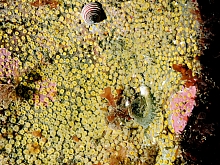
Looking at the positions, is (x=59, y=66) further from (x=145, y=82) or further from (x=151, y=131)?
(x=151, y=131)

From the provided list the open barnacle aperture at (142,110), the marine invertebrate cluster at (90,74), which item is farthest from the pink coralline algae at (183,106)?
the open barnacle aperture at (142,110)

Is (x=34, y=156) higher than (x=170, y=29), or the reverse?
(x=170, y=29)

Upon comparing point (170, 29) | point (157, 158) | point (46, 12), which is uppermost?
point (46, 12)

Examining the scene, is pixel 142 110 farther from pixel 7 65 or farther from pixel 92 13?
pixel 7 65

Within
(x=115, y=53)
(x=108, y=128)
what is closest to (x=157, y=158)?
(x=108, y=128)

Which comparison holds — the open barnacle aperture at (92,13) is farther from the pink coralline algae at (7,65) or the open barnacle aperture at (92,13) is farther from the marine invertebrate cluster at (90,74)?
the pink coralline algae at (7,65)

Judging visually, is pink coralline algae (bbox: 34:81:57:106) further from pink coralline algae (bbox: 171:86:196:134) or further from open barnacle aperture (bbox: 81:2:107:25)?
pink coralline algae (bbox: 171:86:196:134)

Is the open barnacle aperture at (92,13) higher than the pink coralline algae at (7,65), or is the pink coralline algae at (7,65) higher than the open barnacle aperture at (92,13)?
the open barnacle aperture at (92,13)
